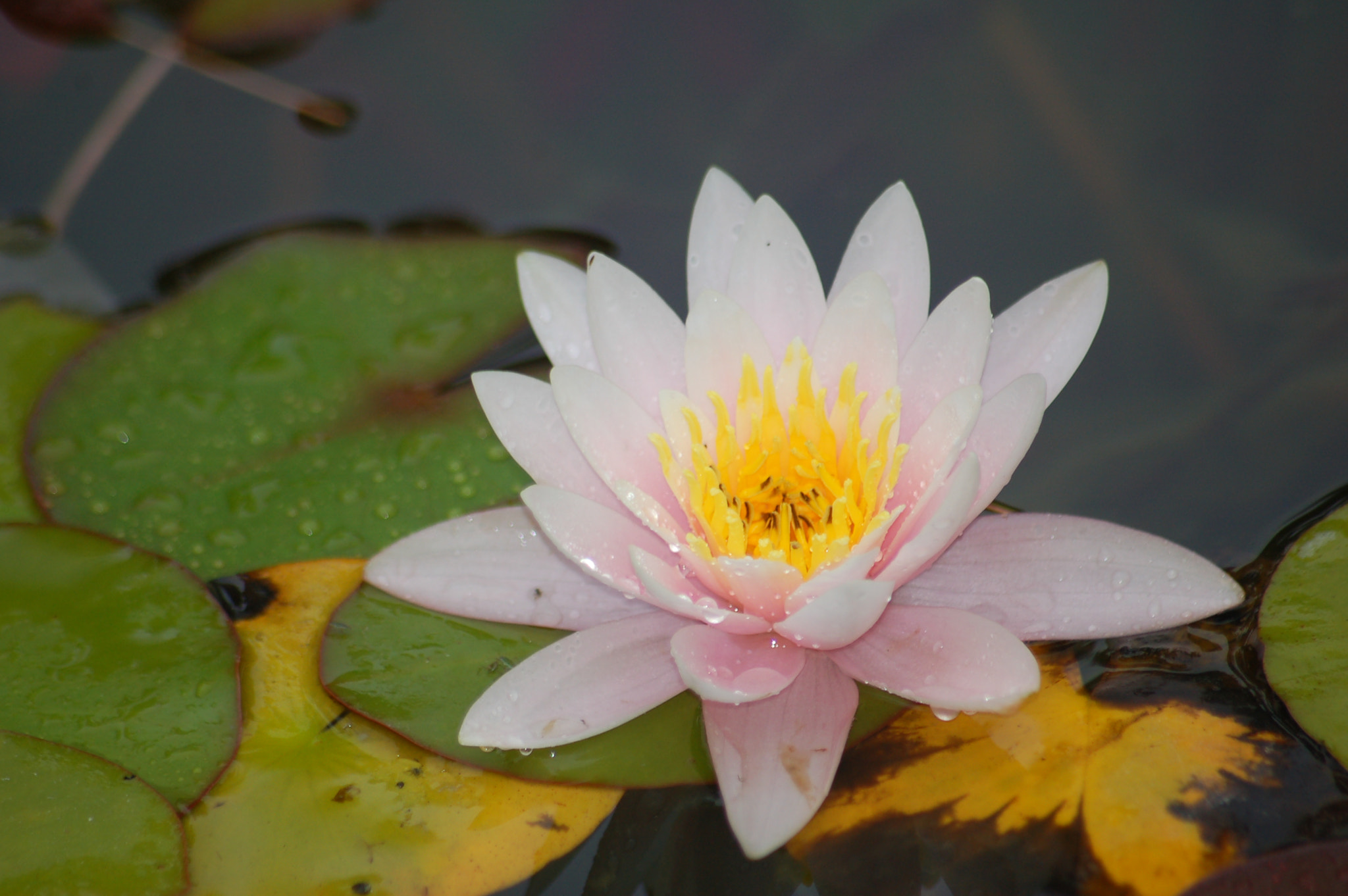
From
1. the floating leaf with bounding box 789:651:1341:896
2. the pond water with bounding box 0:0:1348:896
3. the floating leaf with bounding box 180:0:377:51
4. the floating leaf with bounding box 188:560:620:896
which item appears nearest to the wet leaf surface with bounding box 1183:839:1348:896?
the floating leaf with bounding box 789:651:1341:896

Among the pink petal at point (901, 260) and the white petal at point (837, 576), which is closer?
the white petal at point (837, 576)

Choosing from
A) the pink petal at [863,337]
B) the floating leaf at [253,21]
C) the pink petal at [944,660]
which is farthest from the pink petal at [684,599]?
the floating leaf at [253,21]

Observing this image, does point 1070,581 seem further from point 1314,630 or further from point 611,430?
point 611,430

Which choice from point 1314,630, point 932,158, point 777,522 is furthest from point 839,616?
point 932,158

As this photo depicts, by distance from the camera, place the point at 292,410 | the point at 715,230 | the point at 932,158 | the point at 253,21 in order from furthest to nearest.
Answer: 1. the point at 253,21
2. the point at 932,158
3. the point at 292,410
4. the point at 715,230

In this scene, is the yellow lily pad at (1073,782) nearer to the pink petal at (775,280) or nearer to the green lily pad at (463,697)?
the green lily pad at (463,697)
